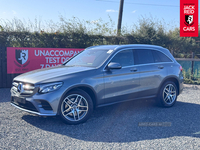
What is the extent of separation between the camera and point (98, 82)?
5012mm

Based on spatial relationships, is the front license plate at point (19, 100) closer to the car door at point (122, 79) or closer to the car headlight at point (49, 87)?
the car headlight at point (49, 87)

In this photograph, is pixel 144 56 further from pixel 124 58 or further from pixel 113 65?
pixel 113 65

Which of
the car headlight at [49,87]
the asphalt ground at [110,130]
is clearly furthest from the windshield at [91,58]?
the asphalt ground at [110,130]

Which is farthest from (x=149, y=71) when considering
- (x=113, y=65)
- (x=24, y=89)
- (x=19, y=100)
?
(x=19, y=100)

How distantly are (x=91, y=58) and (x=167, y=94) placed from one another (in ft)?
8.39

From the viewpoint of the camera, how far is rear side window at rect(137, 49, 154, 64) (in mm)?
6023

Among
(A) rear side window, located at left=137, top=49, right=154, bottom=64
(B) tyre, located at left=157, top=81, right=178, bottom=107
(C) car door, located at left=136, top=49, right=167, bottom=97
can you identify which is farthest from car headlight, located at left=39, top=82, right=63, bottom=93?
(B) tyre, located at left=157, top=81, right=178, bottom=107

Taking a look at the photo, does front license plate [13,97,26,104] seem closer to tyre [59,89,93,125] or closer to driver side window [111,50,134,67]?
tyre [59,89,93,125]

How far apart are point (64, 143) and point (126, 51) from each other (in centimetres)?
301

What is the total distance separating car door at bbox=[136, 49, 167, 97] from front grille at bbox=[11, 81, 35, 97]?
2.80m

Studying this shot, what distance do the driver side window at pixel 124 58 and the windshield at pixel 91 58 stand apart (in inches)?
9.3

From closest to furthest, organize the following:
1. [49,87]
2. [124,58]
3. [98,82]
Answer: [49,87]
[98,82]
[124,58]

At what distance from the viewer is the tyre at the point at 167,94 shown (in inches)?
248

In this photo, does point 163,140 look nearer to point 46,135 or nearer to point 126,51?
point 46,135
